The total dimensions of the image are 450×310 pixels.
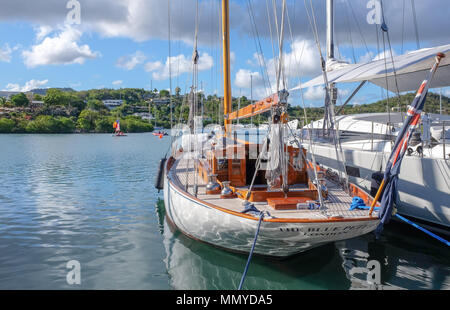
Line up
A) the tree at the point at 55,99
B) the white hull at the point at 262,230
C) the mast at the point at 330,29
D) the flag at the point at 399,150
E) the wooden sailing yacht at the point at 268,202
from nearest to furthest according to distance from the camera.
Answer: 1. the flag at the point at 399,150
2. the white hull at the point at 262,230
3. the wooden sailing yacht at the point at 268,202
4. the mast at the point at 330,29
5. the tree at the point at 55,99

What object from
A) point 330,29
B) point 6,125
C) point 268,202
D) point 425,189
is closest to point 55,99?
point 6,125

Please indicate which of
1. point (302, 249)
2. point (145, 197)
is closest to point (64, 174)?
point (145, 197)

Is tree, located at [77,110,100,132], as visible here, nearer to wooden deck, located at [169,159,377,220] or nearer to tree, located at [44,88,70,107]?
tree, located at [44,88,70,107]

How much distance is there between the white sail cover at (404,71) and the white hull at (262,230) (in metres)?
4.90

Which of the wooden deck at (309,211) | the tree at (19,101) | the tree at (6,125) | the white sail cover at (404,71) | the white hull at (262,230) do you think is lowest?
the white hull at (262,230)

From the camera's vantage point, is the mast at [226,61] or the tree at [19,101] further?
the tree at [19,101]

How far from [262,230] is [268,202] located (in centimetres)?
131

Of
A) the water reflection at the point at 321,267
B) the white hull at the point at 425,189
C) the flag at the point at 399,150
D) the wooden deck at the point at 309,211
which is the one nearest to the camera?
the flag at the point at 399,150

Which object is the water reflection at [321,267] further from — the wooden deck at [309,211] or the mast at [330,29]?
the mast at [330,29]

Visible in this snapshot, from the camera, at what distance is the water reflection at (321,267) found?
25.2 ft

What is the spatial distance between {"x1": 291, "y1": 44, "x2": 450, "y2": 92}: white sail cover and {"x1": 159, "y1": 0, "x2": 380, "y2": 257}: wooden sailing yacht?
2863mm

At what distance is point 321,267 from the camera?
8398mm

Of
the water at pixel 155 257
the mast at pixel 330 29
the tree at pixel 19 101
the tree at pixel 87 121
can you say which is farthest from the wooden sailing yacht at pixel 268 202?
the tree at pixel 19 101
